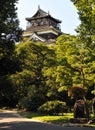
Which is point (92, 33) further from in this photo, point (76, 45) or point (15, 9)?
point (76, 45)

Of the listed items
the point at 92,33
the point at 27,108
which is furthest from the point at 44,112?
the point at 92,33

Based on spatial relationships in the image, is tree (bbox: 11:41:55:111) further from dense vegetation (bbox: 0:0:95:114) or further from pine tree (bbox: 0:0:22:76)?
pine tree (bbox: 0:0:22:76)

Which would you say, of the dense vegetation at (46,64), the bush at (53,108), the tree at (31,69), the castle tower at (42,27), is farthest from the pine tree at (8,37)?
the castle tower at (42,27)

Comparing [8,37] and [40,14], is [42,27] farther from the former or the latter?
[8,37]

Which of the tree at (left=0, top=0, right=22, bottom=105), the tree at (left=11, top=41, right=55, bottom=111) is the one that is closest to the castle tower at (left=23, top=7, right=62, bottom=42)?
the tree at (left=11, top=41, right=55, bottom=111)

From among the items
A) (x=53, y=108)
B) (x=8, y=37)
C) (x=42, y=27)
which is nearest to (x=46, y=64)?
(x=53, y=108)

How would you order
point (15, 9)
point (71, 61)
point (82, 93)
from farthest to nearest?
point (71, 61)
point (82, 93)
point (15, 9)

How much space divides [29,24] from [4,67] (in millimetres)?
49600

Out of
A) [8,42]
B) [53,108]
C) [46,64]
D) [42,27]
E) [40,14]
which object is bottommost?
[53,108]

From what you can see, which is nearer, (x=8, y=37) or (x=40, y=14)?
(x=8, y=37)

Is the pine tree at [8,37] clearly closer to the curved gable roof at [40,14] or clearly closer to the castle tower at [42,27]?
the castle tower at [42,27]

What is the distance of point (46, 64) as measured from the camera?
38.5m

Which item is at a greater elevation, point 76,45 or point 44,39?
point 44,39

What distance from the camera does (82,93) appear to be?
87.0 feet
